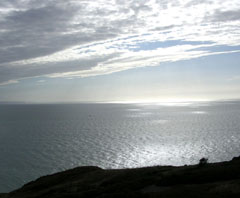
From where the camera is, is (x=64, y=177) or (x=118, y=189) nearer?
(x=118, y=189)

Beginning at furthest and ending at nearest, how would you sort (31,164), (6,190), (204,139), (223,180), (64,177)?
1. (204,139)
2. (31,164)
3. (6,190)
4. (64,177)
5. (223,180)

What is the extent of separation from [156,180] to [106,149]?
52636 mm

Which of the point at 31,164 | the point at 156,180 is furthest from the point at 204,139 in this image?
the point at 156,180

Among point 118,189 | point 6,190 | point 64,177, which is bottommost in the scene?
point 6,190

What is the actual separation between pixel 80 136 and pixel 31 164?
131 feet

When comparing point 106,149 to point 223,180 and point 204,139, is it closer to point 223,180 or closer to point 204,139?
point 204,139

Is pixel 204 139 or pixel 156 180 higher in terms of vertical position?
pixel 156 180

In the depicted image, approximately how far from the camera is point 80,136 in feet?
346

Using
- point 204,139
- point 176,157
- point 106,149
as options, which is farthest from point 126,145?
point 204,139

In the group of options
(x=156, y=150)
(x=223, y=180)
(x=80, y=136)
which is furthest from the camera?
(x=80, y=136)

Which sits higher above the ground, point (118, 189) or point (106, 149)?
point (118, 189)

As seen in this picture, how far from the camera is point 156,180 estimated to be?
27.6 metres

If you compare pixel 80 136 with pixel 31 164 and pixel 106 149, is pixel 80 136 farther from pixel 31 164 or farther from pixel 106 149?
pixel 31 164

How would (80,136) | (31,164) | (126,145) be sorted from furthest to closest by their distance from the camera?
(80,136) → (126,145) → (31,164)
